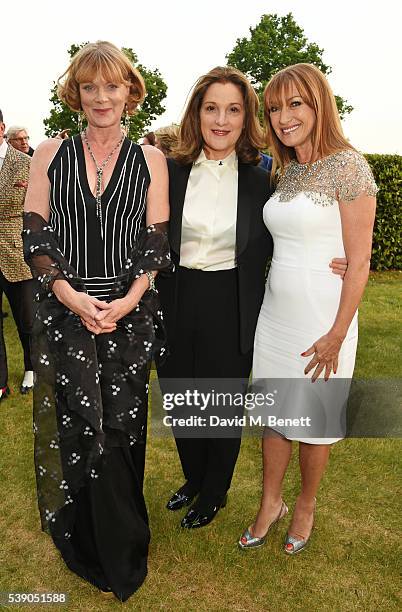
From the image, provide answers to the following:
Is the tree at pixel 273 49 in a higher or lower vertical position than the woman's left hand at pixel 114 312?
higher

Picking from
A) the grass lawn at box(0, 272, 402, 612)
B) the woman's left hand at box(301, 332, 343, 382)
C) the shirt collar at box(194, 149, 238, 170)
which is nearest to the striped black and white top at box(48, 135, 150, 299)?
the shirt collar at box(194, 149, 238, 170)

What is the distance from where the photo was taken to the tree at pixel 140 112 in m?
28.0

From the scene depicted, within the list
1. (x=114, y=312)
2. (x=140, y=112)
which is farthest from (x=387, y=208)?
(x=140, y=112)

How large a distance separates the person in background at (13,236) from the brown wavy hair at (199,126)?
7.90 ft

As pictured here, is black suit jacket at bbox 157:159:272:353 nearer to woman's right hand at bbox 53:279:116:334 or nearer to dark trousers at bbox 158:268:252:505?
dark trousers at bbox 158:268:252:505

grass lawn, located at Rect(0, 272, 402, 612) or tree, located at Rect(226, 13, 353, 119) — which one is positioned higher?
tree, located at Rect(226, 13, 353, 119)

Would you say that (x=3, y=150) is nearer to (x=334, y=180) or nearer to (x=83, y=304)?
(x=83, y=304)

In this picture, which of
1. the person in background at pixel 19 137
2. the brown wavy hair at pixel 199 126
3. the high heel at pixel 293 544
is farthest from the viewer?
the person in background at pixel 19 137

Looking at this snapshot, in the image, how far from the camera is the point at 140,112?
29594 mm

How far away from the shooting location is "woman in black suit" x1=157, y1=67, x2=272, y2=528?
2803 mm

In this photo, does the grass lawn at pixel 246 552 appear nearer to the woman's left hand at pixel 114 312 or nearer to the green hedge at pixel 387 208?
the woman's left hand at pixel 114 312

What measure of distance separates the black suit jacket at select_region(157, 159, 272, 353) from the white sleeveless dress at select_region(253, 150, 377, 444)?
0.24 feet

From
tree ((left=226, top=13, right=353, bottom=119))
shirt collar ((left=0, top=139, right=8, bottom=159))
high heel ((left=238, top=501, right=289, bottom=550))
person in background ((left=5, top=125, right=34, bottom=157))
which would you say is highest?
tree ((left=226, top=13, right=353, bottom=119))

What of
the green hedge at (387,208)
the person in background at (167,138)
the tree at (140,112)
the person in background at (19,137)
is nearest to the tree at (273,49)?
the tree at (140,112)
